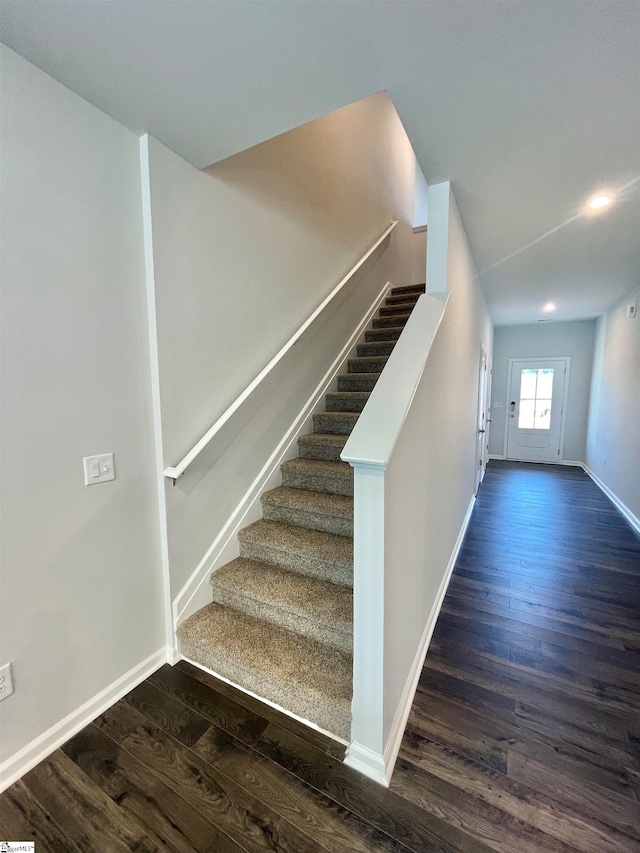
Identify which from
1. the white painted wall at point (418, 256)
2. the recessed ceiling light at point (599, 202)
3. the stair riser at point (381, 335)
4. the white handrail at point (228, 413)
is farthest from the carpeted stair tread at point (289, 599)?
the white painted wall at point (418, 256)

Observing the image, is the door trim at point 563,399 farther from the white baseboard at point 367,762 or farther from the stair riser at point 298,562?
the white baseboard at point 367,762

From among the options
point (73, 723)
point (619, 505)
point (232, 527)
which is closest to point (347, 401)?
point (232, 527)

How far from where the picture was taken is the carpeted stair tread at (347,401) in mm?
2863

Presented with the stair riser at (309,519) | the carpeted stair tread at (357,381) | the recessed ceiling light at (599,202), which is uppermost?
the recessed ceiling light at (599,202)

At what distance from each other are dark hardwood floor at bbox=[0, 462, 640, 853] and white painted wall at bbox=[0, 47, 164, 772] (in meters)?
0.28

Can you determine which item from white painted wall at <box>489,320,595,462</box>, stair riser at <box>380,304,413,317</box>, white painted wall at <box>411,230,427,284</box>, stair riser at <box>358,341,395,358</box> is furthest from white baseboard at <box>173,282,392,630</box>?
white painted wall at <box>489,320,595,462</box>

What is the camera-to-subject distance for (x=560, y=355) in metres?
6.34

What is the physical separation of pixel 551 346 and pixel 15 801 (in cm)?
781

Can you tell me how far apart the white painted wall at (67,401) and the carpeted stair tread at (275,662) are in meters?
0.32

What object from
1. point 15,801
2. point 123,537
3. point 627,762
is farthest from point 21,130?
point 627,762

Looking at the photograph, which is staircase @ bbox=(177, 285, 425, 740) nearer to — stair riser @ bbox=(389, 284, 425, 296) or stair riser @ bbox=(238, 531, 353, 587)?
stair riser @ bbox=(238, 531, 353, 587)

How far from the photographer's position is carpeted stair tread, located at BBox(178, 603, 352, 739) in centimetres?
140

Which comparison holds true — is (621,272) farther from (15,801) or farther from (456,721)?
(15,801)

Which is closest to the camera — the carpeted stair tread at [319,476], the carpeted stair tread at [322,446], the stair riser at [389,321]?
the carpeted stair tread at [319,476]
